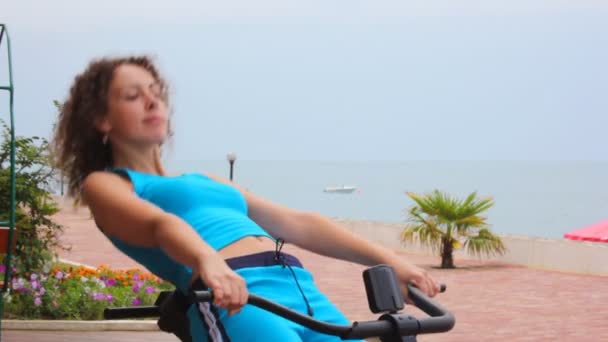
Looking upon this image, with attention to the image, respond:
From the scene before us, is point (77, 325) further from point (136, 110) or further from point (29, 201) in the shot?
point (136, 110)

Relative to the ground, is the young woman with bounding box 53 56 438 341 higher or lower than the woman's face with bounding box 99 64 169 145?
lower

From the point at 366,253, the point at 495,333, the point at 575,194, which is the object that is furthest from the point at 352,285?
the point at 575,194

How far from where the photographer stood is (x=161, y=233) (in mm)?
2205

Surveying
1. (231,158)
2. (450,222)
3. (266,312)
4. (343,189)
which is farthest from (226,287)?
(343,189)

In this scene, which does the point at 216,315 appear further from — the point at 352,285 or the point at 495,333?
the point at 352,285

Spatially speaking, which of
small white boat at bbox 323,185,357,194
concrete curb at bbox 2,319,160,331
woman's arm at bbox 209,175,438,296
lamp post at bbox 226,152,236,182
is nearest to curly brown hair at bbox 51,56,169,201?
woman's arm at bbox 209,175,438,296

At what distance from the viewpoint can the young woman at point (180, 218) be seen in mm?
2199

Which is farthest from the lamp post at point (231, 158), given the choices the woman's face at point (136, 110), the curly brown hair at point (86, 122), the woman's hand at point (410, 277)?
the woman's hand at point (410, 277)

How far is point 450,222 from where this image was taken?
18.8 meters

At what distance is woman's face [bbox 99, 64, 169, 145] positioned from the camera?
249 centimetres

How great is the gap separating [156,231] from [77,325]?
8.14 metres

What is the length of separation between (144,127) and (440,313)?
0.76 m

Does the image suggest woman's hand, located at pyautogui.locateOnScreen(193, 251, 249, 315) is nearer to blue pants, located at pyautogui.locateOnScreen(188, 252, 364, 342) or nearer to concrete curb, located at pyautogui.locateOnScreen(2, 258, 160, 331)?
blue pants, located at pyautogui.locateOnScreen(188, 252, 364, 342)

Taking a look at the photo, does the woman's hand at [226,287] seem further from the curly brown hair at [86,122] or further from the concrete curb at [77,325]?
the concrete curb at [77,325]
